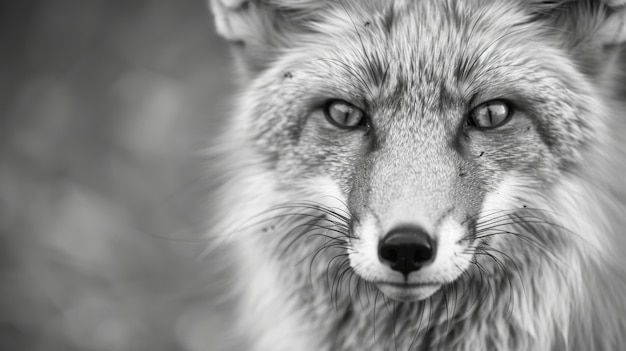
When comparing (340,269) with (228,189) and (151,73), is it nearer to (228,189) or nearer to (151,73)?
(228,189)

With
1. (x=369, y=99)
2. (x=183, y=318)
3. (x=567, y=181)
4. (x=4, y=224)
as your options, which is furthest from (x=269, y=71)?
(x=4, y=224)

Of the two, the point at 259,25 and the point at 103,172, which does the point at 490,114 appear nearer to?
the point at 259,25

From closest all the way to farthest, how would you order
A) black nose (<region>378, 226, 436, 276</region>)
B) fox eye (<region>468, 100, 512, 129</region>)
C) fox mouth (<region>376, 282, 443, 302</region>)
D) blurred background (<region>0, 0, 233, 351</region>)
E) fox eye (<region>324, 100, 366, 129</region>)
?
black nose (<region>378, 226, 436, 276</region>), fox mouth (<region>376, 282, 443, 302</region>), fox eye (<region>468, 100, 512, 129</region>), fox eye (<region>324, 100, 366, 129</region>), blurred background (<region>0, 0, 233, 351</region>)

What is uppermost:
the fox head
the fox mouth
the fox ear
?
the fox ear

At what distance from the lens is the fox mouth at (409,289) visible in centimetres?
211

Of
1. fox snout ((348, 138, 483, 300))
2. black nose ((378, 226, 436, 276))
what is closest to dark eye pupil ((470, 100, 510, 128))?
fox snout ((348, 138, 483, 300))

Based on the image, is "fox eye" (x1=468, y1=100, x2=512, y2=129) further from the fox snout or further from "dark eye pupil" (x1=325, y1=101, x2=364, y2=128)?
"dark eye pupil" (x1=325, y1=101, x2=364, y2=128)

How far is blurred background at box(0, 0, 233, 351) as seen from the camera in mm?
4203

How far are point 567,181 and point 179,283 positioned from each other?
112 inches

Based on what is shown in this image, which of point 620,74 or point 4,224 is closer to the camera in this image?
point 620,74

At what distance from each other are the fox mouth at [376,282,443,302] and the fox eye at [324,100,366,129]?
0.56 metres

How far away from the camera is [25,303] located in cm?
422

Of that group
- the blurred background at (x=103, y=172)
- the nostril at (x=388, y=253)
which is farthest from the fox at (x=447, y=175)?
the blurred background at (x=103, y=172)

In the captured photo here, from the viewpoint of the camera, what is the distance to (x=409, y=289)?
2.12 metres
